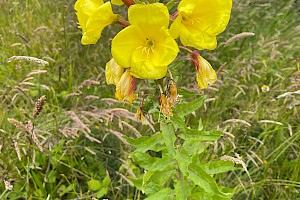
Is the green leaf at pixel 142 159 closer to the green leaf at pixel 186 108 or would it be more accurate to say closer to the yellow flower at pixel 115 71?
the green leaf at pixel 186 108

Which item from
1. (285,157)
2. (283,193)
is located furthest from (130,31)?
(285,157)

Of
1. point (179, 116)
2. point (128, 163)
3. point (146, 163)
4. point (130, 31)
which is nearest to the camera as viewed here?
point (130, 31)

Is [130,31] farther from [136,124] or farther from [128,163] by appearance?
[136,124]

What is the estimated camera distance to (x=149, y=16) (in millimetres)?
1457

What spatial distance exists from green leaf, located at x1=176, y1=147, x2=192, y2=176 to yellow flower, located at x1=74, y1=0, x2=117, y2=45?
57 centimetres

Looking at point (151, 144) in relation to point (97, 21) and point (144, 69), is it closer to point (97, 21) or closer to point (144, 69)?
point (144, 69)

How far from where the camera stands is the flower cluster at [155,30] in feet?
4.85

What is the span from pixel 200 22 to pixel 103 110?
1.21 meters

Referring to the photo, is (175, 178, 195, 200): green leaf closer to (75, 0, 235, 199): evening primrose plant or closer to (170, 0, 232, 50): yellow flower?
(75, 0, 235, 199): evening primrose plant

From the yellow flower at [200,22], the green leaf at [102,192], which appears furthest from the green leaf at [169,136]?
the green leaf at [102,192]

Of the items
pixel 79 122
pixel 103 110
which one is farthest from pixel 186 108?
pixel 103 110

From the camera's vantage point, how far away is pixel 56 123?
256 cm

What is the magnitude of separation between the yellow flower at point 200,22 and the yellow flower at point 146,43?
0.15ft

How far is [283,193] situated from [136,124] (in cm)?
98
